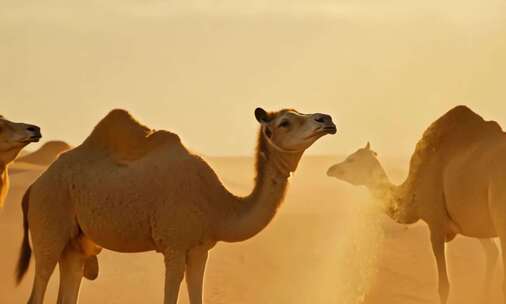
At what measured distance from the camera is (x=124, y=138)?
43.7ft

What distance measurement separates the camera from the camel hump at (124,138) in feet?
43.0

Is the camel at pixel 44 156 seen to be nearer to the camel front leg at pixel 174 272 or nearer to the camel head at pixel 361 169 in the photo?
the camel head at pixel 361 169

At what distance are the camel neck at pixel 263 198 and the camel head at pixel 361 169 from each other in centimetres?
542

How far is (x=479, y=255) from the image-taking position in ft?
79.2

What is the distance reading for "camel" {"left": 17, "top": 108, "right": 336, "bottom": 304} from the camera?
12.2m

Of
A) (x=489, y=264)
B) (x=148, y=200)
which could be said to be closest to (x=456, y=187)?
(x=489, y=264)

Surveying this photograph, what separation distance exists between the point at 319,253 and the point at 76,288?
11240mm

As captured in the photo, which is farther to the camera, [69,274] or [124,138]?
[69,274]

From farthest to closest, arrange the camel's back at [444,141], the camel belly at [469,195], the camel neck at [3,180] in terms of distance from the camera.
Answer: the camel's back at [444,141], the camel belly at [469,195], the camel neck at [3,180]

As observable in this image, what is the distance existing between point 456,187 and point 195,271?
13.3ft

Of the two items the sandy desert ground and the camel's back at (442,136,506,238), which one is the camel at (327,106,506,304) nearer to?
the camel's back at (442,136,506,238)

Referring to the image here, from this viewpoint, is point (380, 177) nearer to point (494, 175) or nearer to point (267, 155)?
point (494, 175)

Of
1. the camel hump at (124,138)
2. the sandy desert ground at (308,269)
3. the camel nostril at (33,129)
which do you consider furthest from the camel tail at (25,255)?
the sandy desert ground at (308,269)

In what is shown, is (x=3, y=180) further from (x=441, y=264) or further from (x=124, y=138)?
(x=441, y=264)
